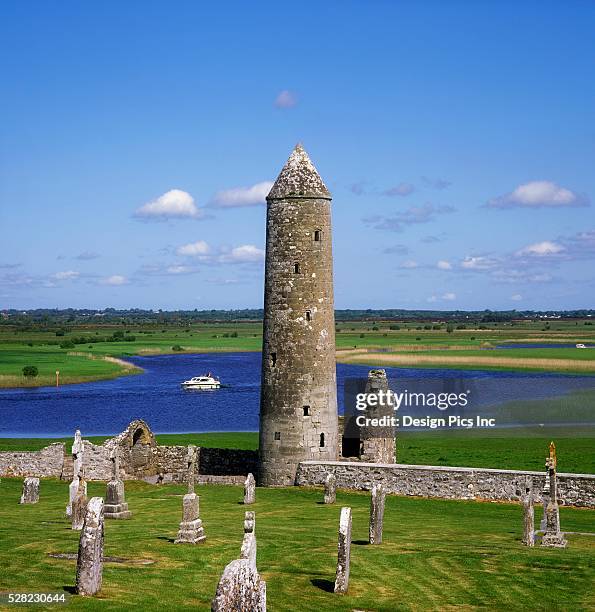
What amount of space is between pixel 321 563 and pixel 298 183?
16.6 metres

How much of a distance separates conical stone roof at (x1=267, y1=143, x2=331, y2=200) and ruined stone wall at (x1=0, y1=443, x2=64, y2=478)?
1049 centimetres

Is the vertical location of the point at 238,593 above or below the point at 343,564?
above

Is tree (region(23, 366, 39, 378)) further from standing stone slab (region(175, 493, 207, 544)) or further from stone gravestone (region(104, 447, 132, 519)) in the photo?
standing stone slab (region(175, 493, 207, 544))

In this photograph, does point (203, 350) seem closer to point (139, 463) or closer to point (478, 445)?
point (478, 445)

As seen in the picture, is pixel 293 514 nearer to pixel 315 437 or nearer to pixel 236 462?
pixel 315 437

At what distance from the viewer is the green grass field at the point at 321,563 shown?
16.5 m

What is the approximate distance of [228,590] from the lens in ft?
35.7

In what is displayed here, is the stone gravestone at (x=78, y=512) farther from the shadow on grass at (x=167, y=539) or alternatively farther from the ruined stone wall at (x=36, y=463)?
the ruined stone wall at (x=36, y=463)

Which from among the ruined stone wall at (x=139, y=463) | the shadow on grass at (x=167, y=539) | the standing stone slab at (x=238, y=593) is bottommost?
the ruined stone wall at (x=139, y=463)

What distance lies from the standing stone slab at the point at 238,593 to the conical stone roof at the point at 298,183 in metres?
23.1

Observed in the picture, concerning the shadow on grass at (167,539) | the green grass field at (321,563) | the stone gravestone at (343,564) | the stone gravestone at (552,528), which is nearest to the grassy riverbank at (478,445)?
the green grass field at (321,563)

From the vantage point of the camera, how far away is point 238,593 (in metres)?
10.9

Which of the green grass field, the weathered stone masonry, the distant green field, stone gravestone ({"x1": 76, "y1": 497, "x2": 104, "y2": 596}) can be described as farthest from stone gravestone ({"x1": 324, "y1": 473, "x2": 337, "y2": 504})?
the distant green field

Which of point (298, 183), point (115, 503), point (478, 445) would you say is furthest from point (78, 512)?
point (478, 445)
